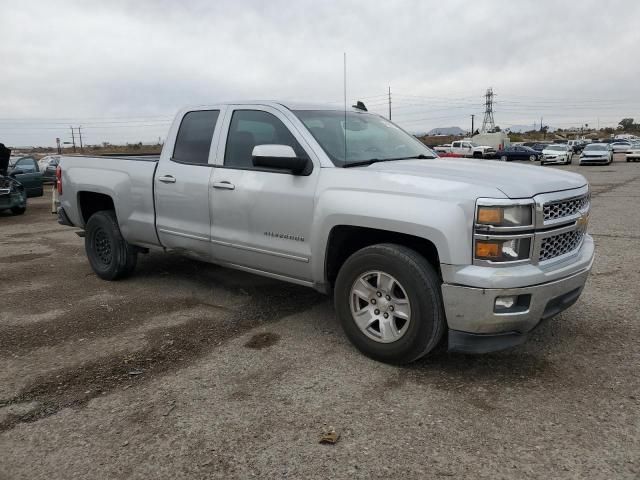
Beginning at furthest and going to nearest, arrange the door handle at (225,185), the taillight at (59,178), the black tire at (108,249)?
the taillight at (59,178)
the black tire at (108,249)
the door handle at (225,185)

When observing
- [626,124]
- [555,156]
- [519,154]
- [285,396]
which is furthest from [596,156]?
[626,124]

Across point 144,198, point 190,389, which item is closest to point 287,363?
point 190,389

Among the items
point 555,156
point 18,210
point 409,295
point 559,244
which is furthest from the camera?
point 555,156

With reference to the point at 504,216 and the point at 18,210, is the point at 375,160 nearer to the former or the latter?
the point at 504,216

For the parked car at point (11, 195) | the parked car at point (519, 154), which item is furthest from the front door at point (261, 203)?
the parked car at point (519, 154)

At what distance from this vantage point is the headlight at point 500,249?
319 centimetres

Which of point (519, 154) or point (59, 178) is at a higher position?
point (59, 178)

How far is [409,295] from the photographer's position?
3441 mm

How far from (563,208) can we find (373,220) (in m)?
1.25

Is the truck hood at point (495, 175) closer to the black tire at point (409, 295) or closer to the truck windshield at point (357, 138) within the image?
the truck windshield at point (357, 138)

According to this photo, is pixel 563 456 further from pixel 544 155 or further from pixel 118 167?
pixel 544 155

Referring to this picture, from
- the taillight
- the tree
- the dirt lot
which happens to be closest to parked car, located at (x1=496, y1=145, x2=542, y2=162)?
the dirt lot

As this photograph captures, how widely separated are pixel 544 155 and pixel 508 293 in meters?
38.8

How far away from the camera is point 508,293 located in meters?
3.18
